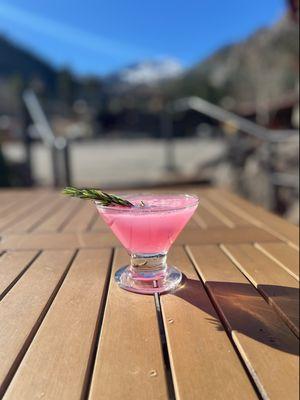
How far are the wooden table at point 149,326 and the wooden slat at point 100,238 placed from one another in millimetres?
27

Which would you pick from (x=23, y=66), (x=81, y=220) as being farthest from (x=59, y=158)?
(x=23, y=66)

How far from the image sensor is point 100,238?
1295 millimetres

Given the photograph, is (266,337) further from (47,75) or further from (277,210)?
(47,75)

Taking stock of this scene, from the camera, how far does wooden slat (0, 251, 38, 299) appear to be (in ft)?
2.80

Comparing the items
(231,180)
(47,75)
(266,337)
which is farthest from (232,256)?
(47,75)

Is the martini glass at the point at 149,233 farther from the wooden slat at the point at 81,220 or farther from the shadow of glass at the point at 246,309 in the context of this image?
the wooden slat at the point at 81,220

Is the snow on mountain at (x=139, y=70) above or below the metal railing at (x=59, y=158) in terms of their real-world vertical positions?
above

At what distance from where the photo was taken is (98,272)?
926 mm

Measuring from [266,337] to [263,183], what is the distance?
3.08 metres

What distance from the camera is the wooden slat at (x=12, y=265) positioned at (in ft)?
2.80

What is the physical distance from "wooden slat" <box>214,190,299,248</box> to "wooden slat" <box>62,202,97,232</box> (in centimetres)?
61

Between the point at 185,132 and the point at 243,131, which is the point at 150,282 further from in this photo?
the point at 185,132

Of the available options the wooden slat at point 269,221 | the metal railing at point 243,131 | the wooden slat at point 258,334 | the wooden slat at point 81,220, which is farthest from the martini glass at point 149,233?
the metal railing at point 243,131

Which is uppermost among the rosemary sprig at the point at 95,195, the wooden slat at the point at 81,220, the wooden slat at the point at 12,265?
the rosemary sprig at the point at 95,195
